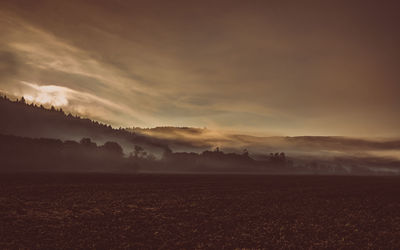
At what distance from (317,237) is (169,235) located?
1172 centimetres

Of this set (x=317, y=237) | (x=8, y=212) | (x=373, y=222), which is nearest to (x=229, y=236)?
(x=317, y=237)

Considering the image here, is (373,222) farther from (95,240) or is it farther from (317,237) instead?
(95,240)

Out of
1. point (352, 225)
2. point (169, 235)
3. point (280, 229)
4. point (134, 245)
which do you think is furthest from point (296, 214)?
point (134, 245)

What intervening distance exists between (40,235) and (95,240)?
480 cm

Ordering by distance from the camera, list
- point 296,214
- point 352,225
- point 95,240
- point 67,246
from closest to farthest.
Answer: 1. point 67,246
2. point 95,240
3. point 352,225
4. point 296,214

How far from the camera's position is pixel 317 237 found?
80.7 feet

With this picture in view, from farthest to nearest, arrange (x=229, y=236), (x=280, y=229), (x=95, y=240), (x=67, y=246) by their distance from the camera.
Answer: (x=280, y=229) < (x=229, y=236) < (x=95, y=240) < (x=67, y=246)

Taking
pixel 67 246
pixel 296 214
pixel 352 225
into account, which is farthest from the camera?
pixel 296 214

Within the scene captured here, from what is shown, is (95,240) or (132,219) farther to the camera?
(132,219)

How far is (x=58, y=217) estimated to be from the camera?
103 feet

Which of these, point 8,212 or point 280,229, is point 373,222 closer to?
point 280,229

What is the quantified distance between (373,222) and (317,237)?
11.3m

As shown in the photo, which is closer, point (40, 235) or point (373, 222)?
point (40, 235)

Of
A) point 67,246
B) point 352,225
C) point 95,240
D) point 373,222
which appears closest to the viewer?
point 67,246
